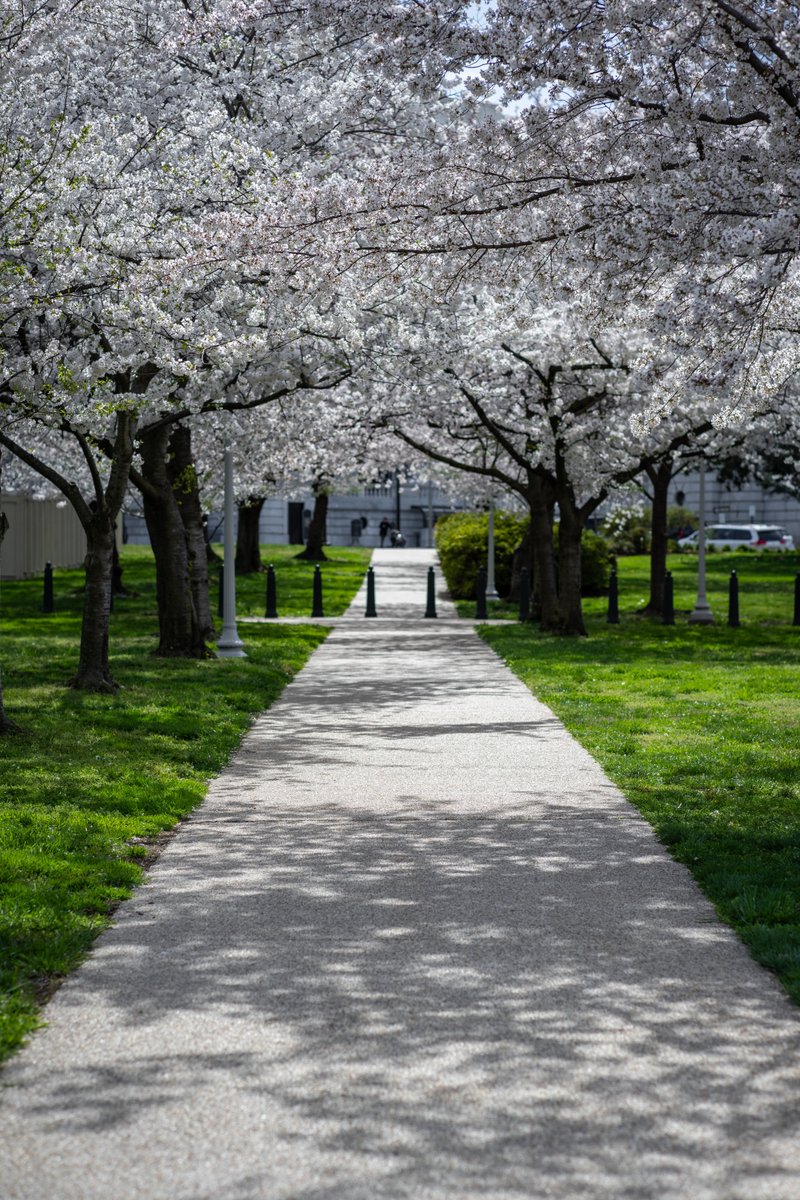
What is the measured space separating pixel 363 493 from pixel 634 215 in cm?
7906

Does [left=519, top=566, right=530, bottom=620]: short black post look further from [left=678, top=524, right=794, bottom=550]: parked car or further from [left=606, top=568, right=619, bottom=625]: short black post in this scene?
[left=678, top=524, right=794, bottom=550]: parked car

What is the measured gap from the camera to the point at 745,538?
5881 cm

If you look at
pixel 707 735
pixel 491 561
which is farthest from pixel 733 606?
pixel 707 735

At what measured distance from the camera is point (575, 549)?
74.9 ft

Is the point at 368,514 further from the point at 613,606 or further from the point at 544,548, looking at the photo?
the point at 544,548

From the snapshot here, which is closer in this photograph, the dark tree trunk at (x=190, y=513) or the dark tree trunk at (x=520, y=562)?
the dark tree trunk at (x=190, y=513)

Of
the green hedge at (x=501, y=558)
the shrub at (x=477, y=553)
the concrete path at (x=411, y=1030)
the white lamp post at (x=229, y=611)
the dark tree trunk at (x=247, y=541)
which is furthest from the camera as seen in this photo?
the dark tree trunk at (x=247, y=541)

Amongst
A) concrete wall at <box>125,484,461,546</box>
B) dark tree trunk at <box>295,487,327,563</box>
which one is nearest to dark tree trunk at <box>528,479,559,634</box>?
dark tree trunk at <box>295,487,327,563</box>

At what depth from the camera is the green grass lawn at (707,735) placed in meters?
6.69

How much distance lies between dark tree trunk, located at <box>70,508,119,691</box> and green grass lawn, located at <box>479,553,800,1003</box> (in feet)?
14.4

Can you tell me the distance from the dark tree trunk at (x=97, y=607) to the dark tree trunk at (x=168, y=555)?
116 inches

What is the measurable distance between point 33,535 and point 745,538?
3144 centimetres

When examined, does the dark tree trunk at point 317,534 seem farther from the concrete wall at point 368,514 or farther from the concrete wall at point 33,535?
the concrete wall at point 368,514

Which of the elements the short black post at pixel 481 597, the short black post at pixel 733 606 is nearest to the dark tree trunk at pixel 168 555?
the short black post at pixel 481 597
